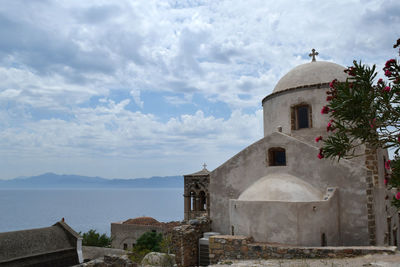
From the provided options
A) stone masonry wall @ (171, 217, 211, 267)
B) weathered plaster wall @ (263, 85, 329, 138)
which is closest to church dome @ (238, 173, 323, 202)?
stone masonry wall @ (171, 217, 211, 267)

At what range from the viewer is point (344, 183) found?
34.3ft

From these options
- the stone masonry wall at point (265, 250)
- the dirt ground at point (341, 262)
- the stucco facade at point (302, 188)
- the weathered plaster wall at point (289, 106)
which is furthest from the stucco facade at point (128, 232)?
the dirt ground at point (341, 262)

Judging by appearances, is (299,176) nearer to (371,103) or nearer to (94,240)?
(371,103)

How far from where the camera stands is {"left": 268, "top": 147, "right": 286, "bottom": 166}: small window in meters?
11.9

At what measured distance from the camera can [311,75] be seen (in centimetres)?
1340

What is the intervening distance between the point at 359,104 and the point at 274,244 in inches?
210

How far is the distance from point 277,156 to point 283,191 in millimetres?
2548

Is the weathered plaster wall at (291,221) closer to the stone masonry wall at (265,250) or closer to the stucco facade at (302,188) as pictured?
the stucco facade at (302,188)

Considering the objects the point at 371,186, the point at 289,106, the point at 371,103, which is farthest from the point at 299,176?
the point at 371,103

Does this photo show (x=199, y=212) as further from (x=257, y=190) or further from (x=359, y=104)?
(x=359, y=104)

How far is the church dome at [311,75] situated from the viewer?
1319 cm

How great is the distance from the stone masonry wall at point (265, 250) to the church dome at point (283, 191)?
1.37 meters

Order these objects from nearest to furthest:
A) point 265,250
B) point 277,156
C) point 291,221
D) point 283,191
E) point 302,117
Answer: point 265,250, point 291,221, point 283,191, point 277,156, point 302,117

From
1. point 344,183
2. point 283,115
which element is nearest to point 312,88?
point 283,115
